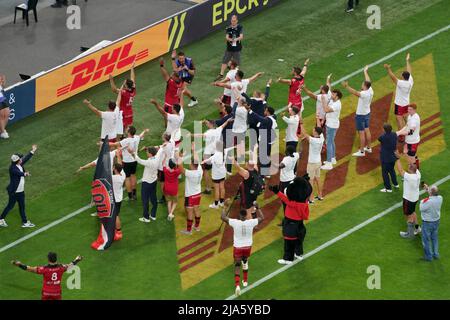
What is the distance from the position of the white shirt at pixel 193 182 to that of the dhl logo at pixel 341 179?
107 cm

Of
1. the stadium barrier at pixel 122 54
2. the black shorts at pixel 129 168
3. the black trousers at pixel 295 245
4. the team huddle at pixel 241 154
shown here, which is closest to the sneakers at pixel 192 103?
the team huddle at pixel 241 154

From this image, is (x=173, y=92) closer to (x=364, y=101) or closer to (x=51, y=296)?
(x=364, y=101)

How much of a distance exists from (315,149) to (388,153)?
1782 mm

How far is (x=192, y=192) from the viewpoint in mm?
27359

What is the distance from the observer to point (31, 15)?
128ft

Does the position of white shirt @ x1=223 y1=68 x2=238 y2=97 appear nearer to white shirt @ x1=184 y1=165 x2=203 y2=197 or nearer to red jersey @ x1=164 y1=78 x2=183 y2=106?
red jersey @ x1=164 y1=78 x2=183 y2=106

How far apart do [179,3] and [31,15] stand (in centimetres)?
474

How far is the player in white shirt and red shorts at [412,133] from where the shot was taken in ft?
97.1

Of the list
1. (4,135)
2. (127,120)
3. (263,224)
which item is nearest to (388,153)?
(263,224)

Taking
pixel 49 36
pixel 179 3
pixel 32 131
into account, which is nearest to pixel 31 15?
pixel 49 36

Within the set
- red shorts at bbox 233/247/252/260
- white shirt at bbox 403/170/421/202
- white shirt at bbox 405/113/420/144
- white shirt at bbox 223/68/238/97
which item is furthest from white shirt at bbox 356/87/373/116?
red shorts at bbox 233/247/252/260

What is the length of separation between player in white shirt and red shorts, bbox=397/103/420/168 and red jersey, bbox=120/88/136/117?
6685 millimetres

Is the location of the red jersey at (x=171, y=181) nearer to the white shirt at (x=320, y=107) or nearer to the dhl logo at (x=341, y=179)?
the dhl logo at (x=341, y=179)

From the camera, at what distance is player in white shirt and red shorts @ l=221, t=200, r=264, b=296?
25.3 meters
